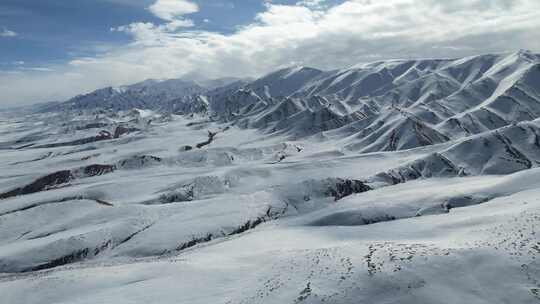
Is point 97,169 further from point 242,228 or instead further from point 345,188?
point 242,228

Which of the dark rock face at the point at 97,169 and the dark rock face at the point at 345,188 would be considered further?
the dark rock face at the point at 97,169

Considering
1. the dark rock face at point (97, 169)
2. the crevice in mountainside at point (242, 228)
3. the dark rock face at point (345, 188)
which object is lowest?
the crevice in mountainside at point (242, 228)

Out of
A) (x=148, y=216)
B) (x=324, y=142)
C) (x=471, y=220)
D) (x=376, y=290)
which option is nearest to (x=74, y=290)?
(x=376, y=290)

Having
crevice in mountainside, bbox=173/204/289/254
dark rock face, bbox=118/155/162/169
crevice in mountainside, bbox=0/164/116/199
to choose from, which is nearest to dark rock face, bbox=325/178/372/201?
crevice in mountainside, bbox=173/204/289/254

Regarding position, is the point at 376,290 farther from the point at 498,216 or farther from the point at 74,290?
the point at 74,290

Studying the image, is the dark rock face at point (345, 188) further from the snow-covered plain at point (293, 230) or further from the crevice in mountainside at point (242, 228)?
the crevice in mountainside at point (242, 228)

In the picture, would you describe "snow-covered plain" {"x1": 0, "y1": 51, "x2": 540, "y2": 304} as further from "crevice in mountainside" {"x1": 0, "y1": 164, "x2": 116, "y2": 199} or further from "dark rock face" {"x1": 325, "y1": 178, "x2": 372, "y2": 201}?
"crevice in mountainside" {"x1": 0, "y1": 164, "x2": 116, "y2": 199}

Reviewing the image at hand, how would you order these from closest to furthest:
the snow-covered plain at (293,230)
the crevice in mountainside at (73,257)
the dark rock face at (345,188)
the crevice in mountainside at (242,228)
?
the snow-covered plain at (293,230) < the crevice in mountainside at (73,257) < the crevice in mountainside at (242,228) < the dark rock face at (345,188)

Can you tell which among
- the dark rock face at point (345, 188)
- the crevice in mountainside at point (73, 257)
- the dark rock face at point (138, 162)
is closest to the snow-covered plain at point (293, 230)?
the crevice in mountainside at point (73, 257)

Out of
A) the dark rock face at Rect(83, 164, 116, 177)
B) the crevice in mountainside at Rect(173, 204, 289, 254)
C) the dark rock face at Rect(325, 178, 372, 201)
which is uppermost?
the dark rock face at Rect(83, 164, 116, 177)
